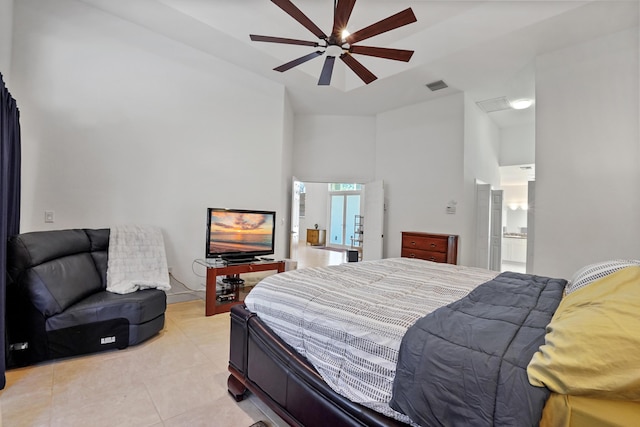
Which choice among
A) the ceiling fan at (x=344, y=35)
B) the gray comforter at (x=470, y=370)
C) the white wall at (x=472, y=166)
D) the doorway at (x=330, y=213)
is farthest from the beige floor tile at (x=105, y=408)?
the doorway at (x=330, y=213)

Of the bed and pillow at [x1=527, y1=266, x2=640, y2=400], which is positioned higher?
pillow at [x1=527, y1=266, x2=640, y2=400]

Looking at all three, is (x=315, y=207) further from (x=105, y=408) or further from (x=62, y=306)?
(x=105, y=408)

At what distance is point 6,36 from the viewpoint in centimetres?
257

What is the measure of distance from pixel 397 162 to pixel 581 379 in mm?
5001

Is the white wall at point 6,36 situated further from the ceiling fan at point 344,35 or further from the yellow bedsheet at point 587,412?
the yellow bedsheet at point 587,412

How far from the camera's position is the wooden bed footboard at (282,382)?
4.04ft

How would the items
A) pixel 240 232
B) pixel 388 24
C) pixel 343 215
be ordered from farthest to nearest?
1. pixel 343 215
2. pixel 240 232
3. pixel 388 24

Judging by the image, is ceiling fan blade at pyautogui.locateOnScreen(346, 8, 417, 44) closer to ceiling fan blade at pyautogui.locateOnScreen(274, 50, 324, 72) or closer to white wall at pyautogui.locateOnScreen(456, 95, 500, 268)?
ceiling fan blade at pyautogui.locateOnScreen(274, 50, 324, 72)

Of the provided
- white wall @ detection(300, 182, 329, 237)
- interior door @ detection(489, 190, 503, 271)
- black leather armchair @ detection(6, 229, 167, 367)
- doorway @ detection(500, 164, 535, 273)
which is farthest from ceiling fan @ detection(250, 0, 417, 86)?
white wall @ detection(300, 182, 329, 237)

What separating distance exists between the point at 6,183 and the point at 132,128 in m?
1.70

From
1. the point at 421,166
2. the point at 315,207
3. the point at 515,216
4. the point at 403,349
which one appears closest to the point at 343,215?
the point at 315,207

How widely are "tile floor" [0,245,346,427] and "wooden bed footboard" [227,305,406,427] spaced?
0.18 metres

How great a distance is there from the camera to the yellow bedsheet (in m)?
0.74

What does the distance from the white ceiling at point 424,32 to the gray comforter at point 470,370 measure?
10.9ft
